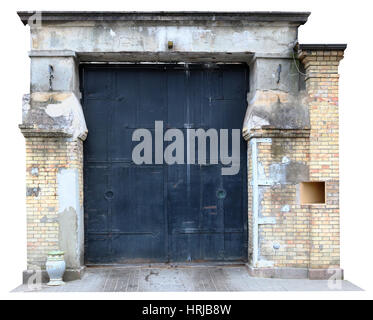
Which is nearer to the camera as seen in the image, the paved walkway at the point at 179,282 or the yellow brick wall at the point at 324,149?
the paved walkway at the point at 179,282

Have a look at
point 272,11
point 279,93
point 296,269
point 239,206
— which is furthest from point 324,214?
point 272,11

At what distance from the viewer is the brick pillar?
7.54 metres

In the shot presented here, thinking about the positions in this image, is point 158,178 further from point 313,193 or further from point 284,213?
point 313,193

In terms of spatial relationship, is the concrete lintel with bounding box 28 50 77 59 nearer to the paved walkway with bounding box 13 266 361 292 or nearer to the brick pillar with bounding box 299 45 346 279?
the paved walkway with bounding box 13 266 361 292

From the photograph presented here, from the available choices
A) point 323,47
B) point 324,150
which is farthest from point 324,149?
point 323,47

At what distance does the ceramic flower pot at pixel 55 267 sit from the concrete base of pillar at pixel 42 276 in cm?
22

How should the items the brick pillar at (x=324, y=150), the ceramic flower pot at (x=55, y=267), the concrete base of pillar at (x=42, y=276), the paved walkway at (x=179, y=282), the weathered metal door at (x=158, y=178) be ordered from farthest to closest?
1. the weathered metal door at (x=158, y=178)
2. the brick pillar at (x=324, y=150)
3. the concrete base of pillar at (x=42, y=276)
4. the ceramic flower pot at (x=55, y=267)
5. the paved walkway at (x=179, y=282)

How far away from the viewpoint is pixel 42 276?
294 inches

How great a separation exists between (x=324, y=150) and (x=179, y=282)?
3408 millimetres

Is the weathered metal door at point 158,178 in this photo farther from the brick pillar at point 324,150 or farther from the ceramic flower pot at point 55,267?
the brick pillar at point 324,150

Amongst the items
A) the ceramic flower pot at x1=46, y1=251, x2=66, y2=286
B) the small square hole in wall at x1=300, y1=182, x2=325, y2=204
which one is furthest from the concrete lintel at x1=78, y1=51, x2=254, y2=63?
the ceramic flower pot at x1=46, y1=251, x2=66, y2=286

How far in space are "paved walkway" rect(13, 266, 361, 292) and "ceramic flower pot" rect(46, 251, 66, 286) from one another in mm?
155

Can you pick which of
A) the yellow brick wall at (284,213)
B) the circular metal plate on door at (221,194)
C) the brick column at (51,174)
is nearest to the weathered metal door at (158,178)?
the circular metal plate on door at (221,194)

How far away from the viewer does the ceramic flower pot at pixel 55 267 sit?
23.5ft
